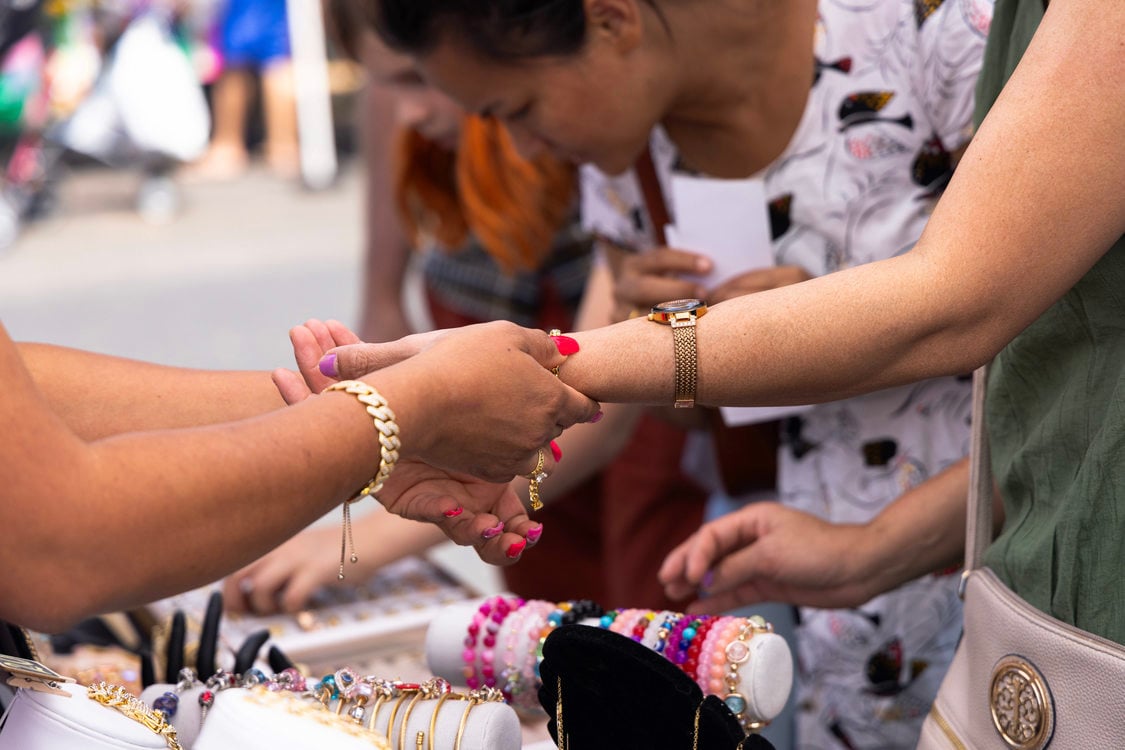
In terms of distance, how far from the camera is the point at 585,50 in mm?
1368

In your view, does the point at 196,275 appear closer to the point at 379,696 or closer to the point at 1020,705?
the point at 379,696

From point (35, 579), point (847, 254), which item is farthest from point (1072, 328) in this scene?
point (35, 579)

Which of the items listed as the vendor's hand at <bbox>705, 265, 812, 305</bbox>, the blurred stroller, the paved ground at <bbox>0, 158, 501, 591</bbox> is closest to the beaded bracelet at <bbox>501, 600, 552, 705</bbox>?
the vendor's hand at <bbox>705, 265, 812, 305</bbox>

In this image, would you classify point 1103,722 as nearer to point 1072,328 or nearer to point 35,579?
point 1072,328

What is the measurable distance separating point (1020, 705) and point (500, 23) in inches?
32.3

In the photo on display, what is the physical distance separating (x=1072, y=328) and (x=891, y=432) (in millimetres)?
540

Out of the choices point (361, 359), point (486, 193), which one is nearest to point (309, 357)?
point (361, 359)

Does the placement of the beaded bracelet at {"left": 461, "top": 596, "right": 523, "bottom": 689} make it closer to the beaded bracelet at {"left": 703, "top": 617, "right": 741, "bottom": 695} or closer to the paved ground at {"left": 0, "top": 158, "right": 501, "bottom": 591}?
the beaded bracelet at {"left": 703, "top": 617, "right": 741, "bottom": 695}

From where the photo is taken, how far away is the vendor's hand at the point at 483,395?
892mm

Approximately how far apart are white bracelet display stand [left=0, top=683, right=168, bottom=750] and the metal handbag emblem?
1.99 ft

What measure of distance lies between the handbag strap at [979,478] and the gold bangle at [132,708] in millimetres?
641

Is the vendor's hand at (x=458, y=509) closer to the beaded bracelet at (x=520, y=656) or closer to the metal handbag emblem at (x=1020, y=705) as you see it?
the beaded bracelet at (x=520, y=656)

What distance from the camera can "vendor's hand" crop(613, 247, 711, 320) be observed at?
1.47 m

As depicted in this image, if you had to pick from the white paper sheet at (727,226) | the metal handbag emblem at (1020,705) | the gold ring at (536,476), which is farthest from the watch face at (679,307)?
the white paper sheet at (727,226)
